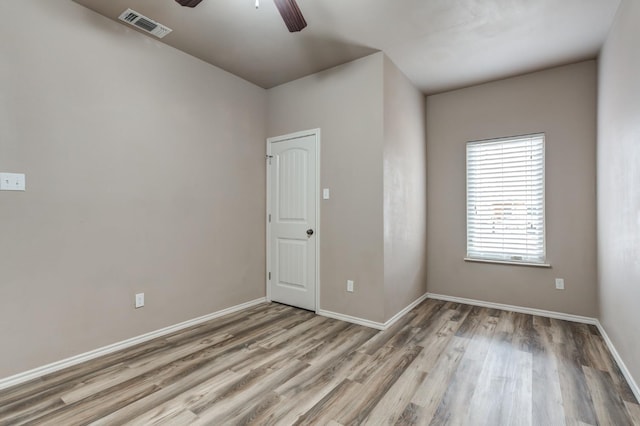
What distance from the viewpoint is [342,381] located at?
2188 mm

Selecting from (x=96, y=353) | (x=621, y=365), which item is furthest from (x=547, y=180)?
(x=96, y=353)

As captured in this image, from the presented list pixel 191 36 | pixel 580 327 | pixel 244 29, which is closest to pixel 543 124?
pixel 580 327

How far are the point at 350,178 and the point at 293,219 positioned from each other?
923mm

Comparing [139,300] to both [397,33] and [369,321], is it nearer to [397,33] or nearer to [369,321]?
[369,321]

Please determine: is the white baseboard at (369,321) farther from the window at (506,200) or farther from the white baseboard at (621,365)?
the white baseboard at (621,365)

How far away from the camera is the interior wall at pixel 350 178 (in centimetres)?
322

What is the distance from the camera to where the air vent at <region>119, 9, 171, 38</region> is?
99.7 inches

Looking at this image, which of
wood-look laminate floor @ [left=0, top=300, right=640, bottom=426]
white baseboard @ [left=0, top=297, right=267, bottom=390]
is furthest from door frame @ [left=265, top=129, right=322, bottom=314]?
white baseboard @ [left=0, top=297, right=267, bottom=390]

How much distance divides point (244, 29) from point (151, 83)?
100 cm

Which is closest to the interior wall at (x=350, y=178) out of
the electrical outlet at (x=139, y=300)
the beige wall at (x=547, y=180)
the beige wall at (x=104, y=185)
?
the beige wall at (x=104, y=185)

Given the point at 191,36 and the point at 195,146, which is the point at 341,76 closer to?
the point at 191,36

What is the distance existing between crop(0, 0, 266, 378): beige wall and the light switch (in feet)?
0.11

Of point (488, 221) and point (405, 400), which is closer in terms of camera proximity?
point (405, 400)

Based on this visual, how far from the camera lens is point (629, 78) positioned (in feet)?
→ 7.27
